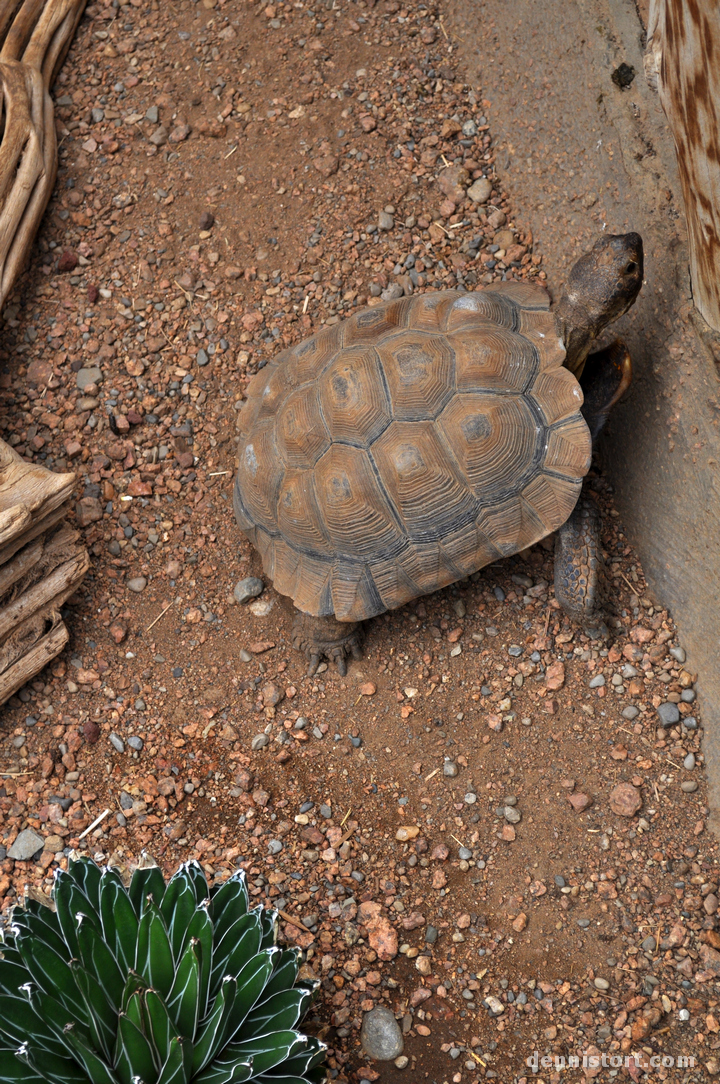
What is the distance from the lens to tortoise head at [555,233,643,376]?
2768 millimetres

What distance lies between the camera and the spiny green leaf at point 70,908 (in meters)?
2.16

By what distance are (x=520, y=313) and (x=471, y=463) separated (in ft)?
2.19

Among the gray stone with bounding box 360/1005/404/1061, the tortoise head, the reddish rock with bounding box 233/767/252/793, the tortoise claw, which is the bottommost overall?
the gray stone with bounding box 360/1005/404/1061

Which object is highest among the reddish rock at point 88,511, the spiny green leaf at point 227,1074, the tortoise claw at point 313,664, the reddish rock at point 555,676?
the reddish rock at point 88,511

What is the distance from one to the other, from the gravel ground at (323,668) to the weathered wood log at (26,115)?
0.45 ft

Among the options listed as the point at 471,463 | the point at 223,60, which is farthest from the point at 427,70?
the point at 471,463

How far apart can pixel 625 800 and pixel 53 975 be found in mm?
1840

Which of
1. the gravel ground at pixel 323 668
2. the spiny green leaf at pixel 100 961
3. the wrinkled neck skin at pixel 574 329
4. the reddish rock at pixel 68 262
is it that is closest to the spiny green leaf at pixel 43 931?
the spiny green leaf at pixel 100 961

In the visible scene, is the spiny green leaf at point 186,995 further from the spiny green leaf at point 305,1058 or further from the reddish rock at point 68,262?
the reddish rock at point 68,262

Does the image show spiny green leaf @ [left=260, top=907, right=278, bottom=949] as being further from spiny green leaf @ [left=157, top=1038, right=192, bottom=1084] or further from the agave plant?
spiny green leaf @ [left=157, top=1038, right=192, bottom=1084]

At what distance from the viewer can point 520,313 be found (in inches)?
118

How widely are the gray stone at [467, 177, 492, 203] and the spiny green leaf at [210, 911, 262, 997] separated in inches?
124

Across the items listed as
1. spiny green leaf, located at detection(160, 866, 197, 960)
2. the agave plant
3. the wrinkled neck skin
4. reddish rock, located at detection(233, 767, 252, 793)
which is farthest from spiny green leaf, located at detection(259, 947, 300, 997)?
the wrinkled neck skin

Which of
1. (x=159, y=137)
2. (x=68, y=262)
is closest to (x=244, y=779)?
(x=68, y=262)
